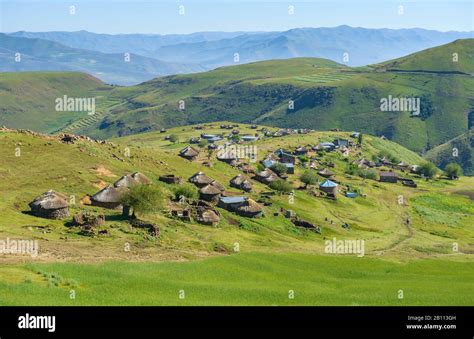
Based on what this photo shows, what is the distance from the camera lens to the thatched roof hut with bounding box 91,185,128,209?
6612 centimetres

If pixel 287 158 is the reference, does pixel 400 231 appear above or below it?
below

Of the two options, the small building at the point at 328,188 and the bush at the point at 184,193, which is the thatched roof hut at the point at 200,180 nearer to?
the bush at the point at 184,193

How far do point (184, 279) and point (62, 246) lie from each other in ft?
43.2

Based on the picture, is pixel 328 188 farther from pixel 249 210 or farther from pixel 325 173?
pixel 249 210

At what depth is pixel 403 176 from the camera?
153 m

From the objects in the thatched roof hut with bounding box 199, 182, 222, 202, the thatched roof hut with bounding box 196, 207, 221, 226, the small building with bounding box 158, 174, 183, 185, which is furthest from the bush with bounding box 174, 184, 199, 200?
→ the thatched roof hut with bounding box 196, 207, 221, 226

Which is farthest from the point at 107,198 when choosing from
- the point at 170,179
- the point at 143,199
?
the point at 170,179

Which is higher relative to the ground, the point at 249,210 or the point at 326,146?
the point at 326,146

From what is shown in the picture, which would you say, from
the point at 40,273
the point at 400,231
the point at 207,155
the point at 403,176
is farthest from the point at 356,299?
the point at 403,176

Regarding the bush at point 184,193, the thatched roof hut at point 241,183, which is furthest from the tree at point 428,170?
the bush at point 184,193

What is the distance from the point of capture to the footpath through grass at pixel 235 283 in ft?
113

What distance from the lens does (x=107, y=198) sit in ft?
217

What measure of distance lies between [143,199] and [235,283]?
2166cm
